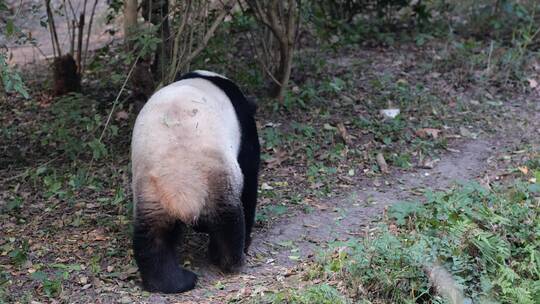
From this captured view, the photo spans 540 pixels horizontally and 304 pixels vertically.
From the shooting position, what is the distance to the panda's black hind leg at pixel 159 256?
4871mm

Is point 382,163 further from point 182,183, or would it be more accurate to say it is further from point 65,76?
point 65,76

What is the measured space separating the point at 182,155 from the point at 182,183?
7.1 inches

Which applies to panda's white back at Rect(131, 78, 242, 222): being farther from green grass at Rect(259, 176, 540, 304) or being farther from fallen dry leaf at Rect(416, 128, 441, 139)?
fallen dry leaf at Rect(416, 128, 441, 139)

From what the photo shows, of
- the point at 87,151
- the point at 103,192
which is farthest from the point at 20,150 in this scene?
the point at 103,192

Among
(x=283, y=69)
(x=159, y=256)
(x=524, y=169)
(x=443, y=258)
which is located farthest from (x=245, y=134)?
(x=524, y=169)

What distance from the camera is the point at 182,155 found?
4.80 meters

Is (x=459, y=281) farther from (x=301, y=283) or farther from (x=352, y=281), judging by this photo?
(x=301, y=283)

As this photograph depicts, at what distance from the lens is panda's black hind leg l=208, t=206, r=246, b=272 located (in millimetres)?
5004

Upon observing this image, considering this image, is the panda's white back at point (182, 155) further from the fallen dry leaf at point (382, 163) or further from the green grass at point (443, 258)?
the fallen dry leaf at point (382, 163)

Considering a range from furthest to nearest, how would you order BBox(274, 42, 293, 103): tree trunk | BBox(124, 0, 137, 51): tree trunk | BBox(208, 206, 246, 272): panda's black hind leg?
BBox(274, 42, 293, 103): tree trunk → BBox(124, 0, 137, 51): tree trunk → BBox(208, 206, 246, 272): panda's black hind leg

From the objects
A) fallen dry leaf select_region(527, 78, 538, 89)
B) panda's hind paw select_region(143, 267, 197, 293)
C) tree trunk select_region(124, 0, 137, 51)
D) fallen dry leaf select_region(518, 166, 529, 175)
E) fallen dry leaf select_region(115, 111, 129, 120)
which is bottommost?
panda's hind paw select_region(143, 267, 197, 293)

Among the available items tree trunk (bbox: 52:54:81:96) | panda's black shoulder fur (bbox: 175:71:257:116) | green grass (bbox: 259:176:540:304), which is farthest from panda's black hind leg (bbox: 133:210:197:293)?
tree trunk (bbox: 52:54:81:96)

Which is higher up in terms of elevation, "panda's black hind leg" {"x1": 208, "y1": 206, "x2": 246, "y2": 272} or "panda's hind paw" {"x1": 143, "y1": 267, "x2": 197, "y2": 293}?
"panda's black hind leg" {"x1": 208, "y1": 206, "x2": 246, "y2": 272}

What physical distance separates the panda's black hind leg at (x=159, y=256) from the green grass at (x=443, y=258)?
2.15ft
